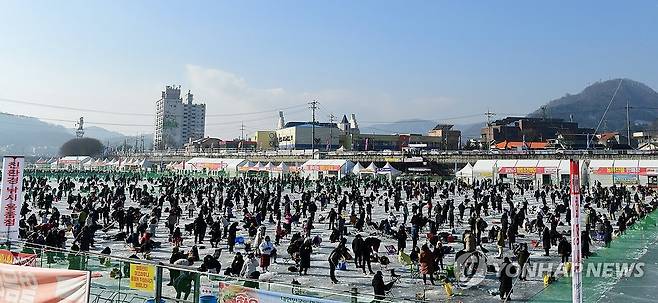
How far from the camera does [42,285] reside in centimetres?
655

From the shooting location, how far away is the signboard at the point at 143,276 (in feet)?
23.0

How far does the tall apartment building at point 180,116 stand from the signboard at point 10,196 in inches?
6668

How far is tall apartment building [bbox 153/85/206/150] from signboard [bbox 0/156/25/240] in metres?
169

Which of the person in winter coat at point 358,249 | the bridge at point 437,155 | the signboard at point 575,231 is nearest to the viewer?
the signboard at point 575,231

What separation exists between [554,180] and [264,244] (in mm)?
40759

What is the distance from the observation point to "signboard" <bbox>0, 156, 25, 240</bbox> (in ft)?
38.4

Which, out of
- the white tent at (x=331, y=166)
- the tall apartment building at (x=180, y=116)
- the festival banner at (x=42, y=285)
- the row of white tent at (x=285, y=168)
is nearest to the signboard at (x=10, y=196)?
the festival banner at (x=42, y=285)

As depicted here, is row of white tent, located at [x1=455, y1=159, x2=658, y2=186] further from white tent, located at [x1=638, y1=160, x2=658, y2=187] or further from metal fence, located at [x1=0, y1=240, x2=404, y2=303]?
metal fence, located at [x1=0, y1=240, x2=404, y2=303]

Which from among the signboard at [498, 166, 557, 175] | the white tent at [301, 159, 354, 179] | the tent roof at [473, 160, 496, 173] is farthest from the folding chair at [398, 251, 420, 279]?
the white tent at [301, 159, 354, 179]

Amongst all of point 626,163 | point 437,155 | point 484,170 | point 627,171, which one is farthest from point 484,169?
point 437,155

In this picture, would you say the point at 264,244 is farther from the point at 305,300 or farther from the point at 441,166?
the point at 441,166

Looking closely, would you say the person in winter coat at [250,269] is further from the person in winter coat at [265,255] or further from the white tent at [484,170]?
the white tent at [484,170]

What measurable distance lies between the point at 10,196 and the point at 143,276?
265 inches

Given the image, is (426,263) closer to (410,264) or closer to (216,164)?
(410,264)
